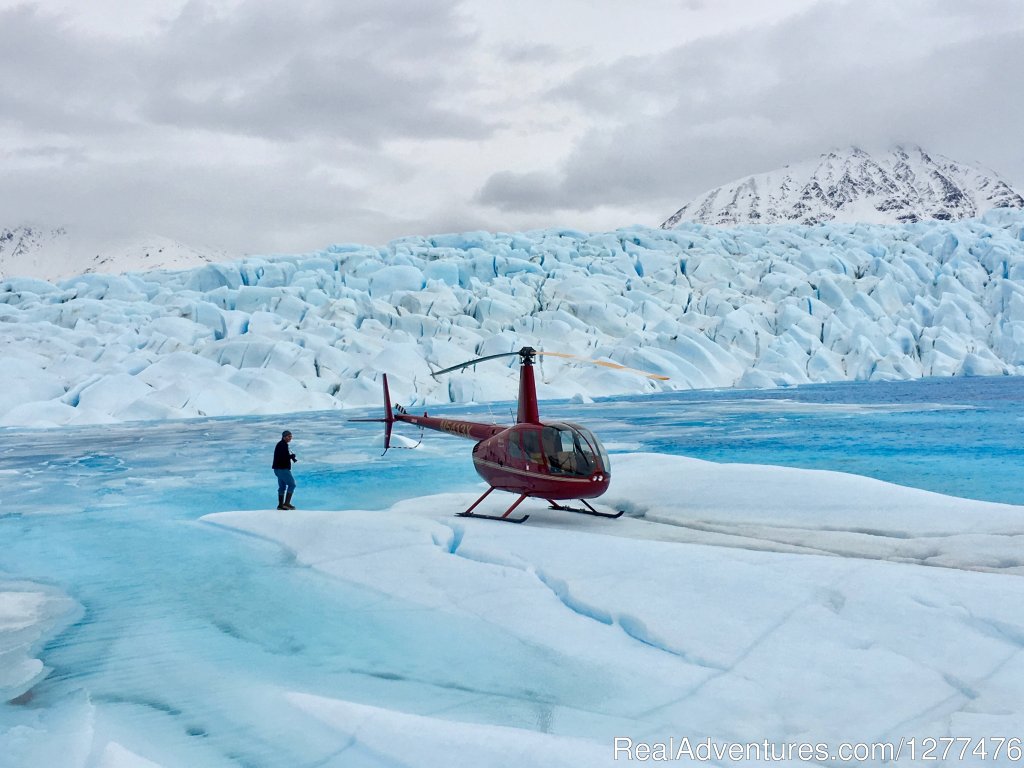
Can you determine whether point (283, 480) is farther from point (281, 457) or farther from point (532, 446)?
point (532, 446)

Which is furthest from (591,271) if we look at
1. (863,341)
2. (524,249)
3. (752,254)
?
(863,341)

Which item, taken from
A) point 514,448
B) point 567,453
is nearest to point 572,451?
point 567,453

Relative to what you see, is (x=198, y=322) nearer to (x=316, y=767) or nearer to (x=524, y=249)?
(x=524, y=249)

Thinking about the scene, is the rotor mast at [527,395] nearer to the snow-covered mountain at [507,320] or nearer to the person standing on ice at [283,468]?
the person standing on ice at [283,468]

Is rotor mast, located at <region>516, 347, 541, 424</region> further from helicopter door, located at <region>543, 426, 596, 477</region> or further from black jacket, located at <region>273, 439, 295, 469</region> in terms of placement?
black jacket, located at <region>273, 439, 295, 469</region>

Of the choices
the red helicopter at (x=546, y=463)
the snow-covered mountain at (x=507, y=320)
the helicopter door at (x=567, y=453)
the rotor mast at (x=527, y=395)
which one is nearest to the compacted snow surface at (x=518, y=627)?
the red helicopter at (x=546, y=463)

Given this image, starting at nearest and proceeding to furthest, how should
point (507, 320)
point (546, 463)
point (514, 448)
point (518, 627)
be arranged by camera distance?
point (518, 627)
point (546, 463)
point (514, 448)
point (507, 320)

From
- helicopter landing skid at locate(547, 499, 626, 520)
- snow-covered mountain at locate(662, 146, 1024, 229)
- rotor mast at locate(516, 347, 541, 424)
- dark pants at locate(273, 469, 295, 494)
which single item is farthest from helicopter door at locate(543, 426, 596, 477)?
snow-covered mountain at locate(662, 146, 1024, 229)

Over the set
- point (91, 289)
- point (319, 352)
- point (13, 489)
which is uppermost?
point (91, 289)
